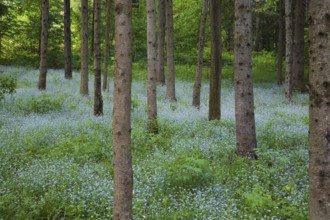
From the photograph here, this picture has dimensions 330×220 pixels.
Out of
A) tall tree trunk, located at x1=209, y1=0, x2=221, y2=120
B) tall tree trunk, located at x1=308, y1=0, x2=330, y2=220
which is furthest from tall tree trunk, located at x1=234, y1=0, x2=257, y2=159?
tall tree trunk, located at x1=308, y1=0, x2=330, y2=220

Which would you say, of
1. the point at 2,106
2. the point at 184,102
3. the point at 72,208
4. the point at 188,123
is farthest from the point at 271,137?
the point at 2,106

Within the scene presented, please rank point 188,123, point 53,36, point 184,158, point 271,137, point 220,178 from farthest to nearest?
1. point 53,36
2. point 188,123
3. point 271,137
4. point 184,158
5. point 220,178

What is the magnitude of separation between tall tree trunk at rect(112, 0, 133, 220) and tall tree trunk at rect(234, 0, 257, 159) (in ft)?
15.5

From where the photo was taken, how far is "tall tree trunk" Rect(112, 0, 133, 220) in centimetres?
390

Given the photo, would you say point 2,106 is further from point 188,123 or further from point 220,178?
point 220,178

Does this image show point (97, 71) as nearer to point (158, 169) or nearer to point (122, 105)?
point (158, 169)

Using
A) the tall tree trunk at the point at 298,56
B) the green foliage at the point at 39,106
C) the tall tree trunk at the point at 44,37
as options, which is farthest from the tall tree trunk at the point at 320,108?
the tall tree trunk at the point at 298,56

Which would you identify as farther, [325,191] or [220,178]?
[220,178]

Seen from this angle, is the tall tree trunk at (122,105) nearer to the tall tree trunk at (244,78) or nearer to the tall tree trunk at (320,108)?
the tall tree trunk at (320,108)

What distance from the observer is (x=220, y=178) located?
7113 millimetres

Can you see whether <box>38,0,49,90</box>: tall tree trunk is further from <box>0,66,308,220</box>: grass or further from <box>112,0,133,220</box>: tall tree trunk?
<box>112,0,133,220</box>: tall tree trunk

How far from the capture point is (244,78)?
8125 millimetres

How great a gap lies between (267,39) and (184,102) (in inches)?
1261

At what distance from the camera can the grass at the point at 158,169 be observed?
5879 mm
